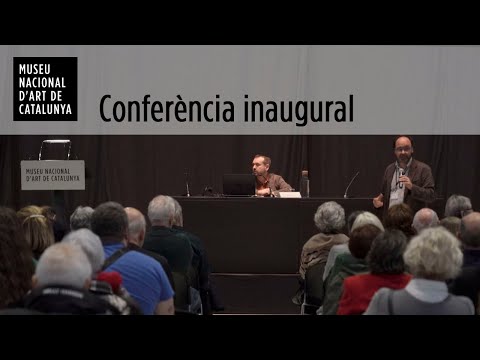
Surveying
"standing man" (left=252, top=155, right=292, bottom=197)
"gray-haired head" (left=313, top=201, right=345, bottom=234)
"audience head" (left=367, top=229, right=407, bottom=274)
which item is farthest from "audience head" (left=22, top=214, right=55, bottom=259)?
"standing man" (left=252, top=155, right=292, bottom=197)

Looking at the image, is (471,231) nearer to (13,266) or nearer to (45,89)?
(13,266)

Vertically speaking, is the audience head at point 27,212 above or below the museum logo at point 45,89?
below

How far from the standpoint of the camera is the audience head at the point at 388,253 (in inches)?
150

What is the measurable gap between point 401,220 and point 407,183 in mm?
3037

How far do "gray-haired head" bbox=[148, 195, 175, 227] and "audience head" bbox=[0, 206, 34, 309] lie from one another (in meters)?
1.94

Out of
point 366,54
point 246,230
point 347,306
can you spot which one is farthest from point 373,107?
point 347,306

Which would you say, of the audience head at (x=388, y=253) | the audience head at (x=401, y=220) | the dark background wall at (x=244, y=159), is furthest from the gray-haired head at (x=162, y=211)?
the dark background wall at (x=244, y=159)

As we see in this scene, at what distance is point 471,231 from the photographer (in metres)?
4.87

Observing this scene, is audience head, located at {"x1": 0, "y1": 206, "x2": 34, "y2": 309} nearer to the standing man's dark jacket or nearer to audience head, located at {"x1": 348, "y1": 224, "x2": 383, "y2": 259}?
audience head, located at {"x1": 348, "y1": 224, "x2": 383, "y2": 259}

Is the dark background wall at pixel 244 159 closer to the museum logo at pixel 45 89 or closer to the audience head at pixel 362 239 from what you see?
the museum logo at pixel 45 89

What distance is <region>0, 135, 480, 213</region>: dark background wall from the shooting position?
1147cm

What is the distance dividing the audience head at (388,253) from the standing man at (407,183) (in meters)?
4.57

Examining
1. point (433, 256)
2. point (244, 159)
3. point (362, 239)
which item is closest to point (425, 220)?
point (362, 239)
